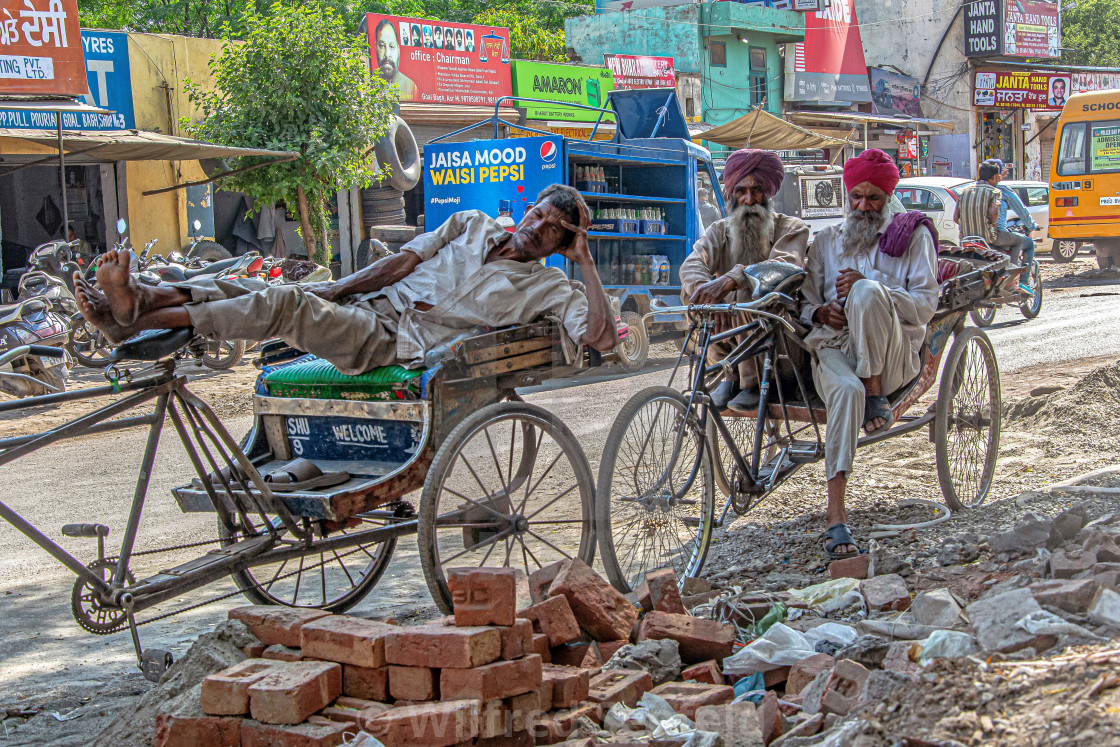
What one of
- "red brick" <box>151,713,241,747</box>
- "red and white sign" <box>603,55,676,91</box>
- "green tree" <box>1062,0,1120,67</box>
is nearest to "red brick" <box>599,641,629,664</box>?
"red brick" <box>151,713,241,747</box>

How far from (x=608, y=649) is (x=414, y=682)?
31.6 inches

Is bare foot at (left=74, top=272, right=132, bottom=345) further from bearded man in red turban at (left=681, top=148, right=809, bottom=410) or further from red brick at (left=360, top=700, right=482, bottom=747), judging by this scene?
bearded man in red turban at (left=681, top=148, right=809, bottom=410)

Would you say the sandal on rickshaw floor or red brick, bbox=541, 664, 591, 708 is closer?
red brick, bbox=541, 664, 591, 708

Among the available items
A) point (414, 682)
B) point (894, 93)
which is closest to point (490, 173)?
point (414, 682)

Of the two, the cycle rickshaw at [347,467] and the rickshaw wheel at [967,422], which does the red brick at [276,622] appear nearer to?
the cycle rickshaw at [347,467]

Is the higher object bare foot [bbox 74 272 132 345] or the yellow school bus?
the yellow school bus

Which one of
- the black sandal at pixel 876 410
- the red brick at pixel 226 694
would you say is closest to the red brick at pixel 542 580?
the red brick at pixel 226 694

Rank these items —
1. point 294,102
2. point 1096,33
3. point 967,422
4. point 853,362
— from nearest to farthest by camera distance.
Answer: point 853,362 → point 967,422 → point 294,102 → point 1096,33

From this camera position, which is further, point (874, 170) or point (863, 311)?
point (874, 170)

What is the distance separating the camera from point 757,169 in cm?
526

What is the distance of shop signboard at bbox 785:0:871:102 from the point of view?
29406 millimetres

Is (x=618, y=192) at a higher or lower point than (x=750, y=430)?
higher

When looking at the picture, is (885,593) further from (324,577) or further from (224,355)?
(224,355)

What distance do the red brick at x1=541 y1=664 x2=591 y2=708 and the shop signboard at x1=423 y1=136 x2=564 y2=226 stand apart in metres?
7.46
